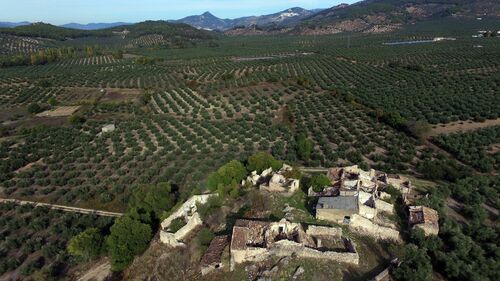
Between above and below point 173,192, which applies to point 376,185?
above

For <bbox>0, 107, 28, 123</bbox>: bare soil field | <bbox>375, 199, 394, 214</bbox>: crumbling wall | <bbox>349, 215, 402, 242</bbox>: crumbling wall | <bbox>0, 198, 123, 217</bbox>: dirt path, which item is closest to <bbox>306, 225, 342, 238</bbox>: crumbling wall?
<bbox>349, 215, 402, 242</bbox>: crumbling wall

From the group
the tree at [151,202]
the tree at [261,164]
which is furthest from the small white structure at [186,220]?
the tree at [261,164]

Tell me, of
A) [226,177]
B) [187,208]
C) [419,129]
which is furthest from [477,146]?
[187,208]

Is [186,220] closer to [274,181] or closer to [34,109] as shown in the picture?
[274,181]

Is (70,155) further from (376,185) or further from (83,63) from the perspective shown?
(83,63)

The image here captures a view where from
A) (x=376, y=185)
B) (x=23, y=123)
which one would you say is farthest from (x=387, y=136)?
(x=23, y=123)

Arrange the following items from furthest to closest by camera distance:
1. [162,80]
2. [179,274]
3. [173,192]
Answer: [162,80] → [173,192] → [179,274]
